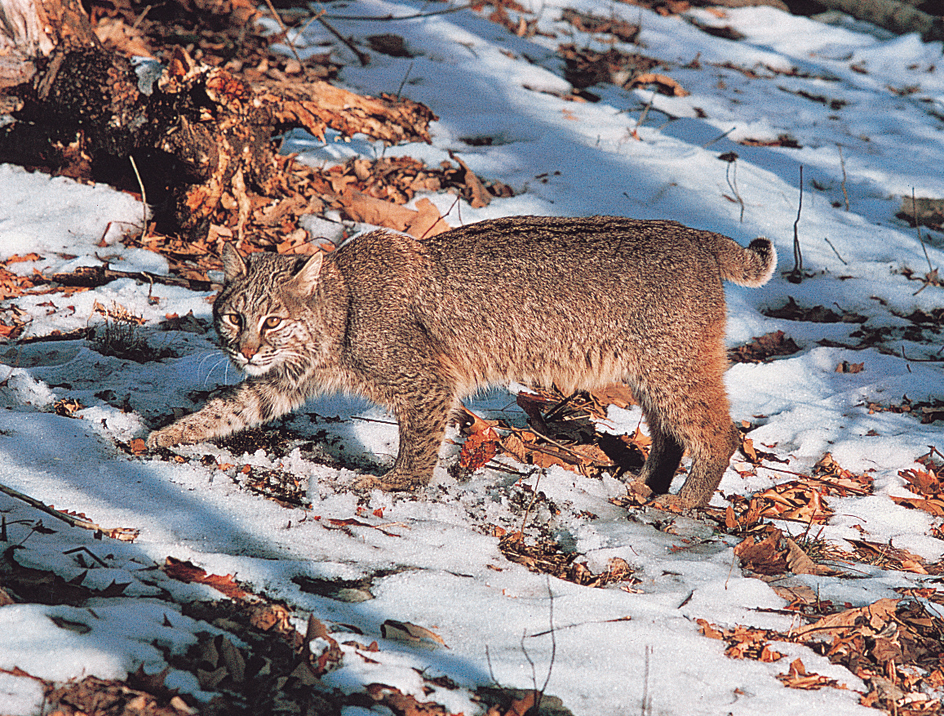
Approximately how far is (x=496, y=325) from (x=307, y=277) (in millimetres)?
1030

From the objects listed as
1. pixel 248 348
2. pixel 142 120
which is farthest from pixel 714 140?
pixel 248 348

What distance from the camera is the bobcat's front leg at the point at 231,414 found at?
4180 millimetres

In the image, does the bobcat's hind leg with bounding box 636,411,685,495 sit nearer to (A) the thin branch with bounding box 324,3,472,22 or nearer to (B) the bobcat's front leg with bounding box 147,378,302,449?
(B) the bobcat's front leg with bounding box 147,378,302,449

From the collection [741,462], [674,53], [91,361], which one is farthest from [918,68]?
[91,361]

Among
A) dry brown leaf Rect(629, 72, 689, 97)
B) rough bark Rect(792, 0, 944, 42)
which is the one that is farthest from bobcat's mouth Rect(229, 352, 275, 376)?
rough bark Rect(792, 0, 944, 42)

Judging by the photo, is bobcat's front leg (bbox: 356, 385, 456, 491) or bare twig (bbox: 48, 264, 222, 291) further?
bare twig (bbox: 48, 264, 222, 291)

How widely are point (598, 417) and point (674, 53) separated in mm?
8261

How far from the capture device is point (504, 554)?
12.0 feet

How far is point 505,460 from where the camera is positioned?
461 centimetres

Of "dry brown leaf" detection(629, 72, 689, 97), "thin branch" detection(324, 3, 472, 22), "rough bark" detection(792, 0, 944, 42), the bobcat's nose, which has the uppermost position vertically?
"rough bark" detection(792, 0, 944, 42)

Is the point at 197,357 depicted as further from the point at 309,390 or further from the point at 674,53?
the point at 674,53

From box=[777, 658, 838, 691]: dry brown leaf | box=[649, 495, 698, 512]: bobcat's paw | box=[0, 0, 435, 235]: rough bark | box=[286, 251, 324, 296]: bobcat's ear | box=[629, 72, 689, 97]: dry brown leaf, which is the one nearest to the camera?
box=[777, 658, 838, 691]: dry brown leaf

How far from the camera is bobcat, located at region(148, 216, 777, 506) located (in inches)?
169

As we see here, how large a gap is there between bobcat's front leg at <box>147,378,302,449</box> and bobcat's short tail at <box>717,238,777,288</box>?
2457 millimetres
